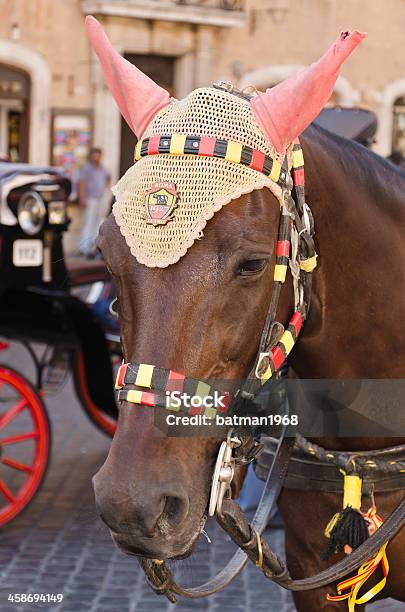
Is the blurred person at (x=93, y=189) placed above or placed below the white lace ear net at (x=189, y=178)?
below

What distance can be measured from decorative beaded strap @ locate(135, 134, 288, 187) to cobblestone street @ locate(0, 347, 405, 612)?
69.6 inches

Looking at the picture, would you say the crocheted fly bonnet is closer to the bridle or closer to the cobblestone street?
the bridle

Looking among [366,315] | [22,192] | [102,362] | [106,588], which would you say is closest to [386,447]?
[366,315]

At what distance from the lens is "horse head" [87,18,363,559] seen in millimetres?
Answer: 1794

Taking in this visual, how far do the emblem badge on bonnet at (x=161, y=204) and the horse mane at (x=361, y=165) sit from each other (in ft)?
1.50

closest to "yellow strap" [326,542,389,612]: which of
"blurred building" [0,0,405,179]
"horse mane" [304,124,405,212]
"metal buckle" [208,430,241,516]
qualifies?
"metal buckle" [208,430,241,516]

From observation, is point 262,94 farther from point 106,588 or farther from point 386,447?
point 106,588

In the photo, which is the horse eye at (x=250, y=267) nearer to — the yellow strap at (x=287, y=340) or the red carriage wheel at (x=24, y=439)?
the yellow strap at (x=287, y=340)

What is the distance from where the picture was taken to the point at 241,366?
6.27 ft

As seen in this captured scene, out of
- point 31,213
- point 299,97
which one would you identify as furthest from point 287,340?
point 31,213

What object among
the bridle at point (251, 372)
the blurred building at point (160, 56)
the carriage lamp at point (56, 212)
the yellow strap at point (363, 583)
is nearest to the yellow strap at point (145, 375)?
the bridle at point (251, 372)

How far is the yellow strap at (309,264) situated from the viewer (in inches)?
80.1

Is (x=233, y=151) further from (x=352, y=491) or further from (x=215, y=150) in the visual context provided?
(x=352, y=491)

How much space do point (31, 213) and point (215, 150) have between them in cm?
315
